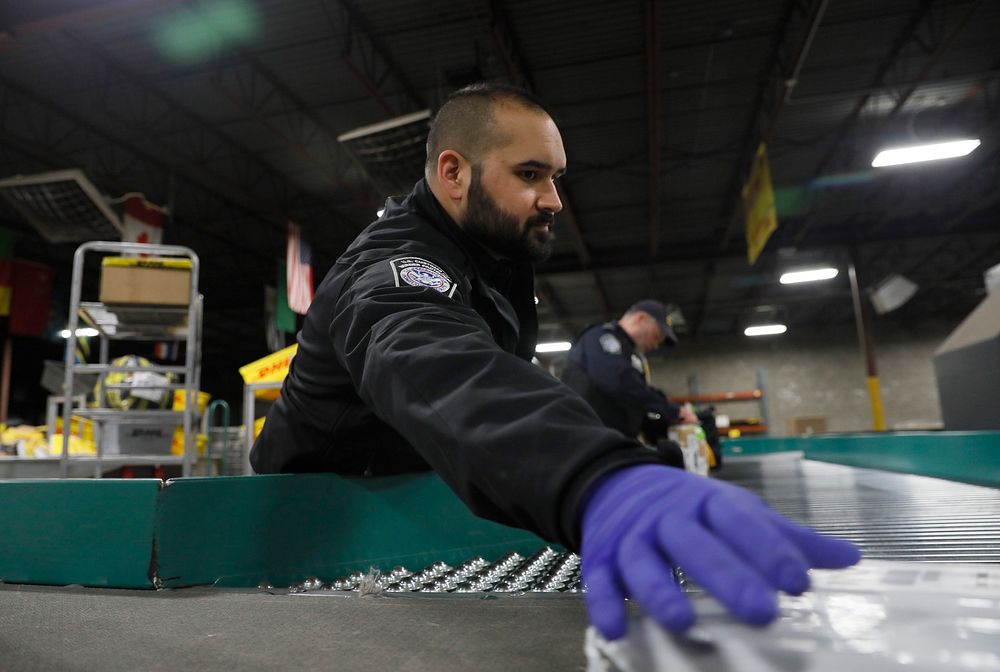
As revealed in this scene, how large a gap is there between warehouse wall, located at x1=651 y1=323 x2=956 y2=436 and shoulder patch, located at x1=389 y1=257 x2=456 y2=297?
21187 millimetres

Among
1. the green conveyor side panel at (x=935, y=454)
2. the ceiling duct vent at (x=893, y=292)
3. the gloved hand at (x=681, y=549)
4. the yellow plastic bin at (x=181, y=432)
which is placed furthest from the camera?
the ceiling duct vent at (x=893, y=292)

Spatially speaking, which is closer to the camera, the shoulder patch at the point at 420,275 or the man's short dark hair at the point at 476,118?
the shoulder patch at the point at 420,275

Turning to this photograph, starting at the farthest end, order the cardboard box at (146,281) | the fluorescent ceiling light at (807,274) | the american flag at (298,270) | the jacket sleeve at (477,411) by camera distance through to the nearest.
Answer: the fluorescent ceiling light at (807,274), the american flag at (298,270), the cardboard box at (146,281), the jacket sleeve at (477,411)

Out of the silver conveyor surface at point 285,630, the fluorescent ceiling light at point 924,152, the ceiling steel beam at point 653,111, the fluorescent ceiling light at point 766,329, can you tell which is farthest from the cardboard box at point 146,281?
the fluorescent ceiling light at point 766,329

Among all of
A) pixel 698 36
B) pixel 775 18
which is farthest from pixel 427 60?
pixel 775 18

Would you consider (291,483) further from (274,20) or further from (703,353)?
(703,353)

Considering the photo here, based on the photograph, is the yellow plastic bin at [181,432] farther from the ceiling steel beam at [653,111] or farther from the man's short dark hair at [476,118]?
the ceiling steel beam at [653,111]

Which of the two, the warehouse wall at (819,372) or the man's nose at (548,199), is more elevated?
the warehouse wall at (819,372)

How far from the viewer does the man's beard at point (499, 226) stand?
1463 mm

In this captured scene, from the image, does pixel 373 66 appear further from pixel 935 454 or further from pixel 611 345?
pixel 935 454

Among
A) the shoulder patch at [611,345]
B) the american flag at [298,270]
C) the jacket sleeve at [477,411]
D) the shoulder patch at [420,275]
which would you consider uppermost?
the american flag at [298,270]

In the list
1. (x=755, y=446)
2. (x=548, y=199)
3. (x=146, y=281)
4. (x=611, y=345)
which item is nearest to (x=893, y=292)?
(x=755, y=446)

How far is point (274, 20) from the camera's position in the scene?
284 inches

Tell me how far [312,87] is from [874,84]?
808cm
